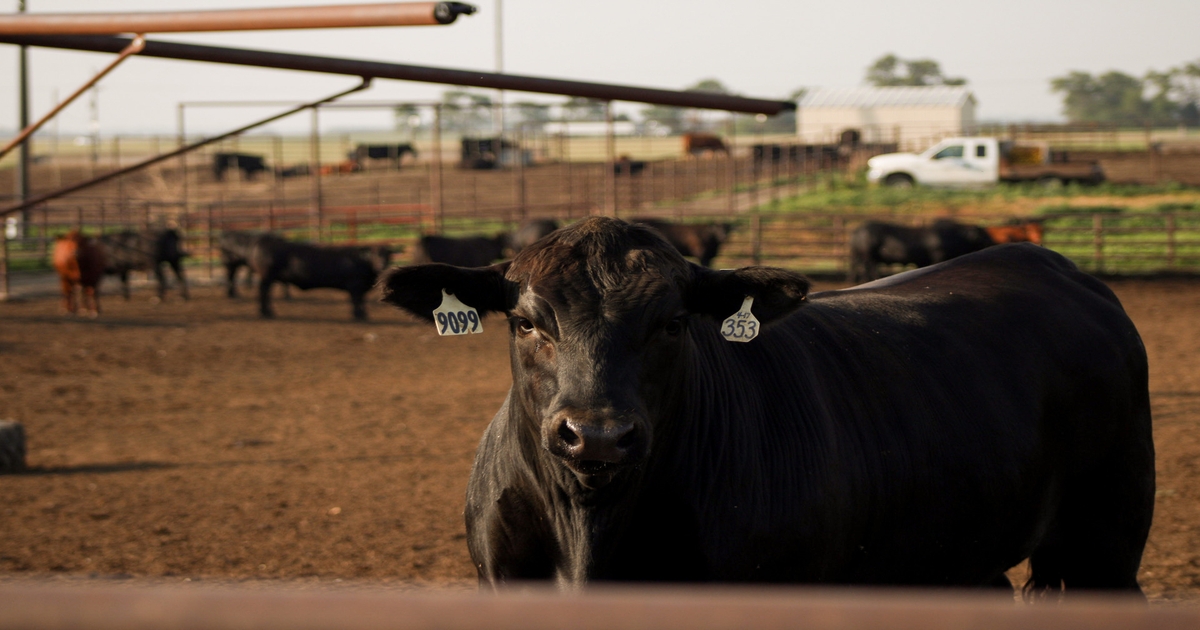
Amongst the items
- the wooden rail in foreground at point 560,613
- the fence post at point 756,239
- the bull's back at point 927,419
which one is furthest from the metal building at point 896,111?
the wooden rail in foreground at point 560,613

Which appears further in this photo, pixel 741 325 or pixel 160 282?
pixel 160 282

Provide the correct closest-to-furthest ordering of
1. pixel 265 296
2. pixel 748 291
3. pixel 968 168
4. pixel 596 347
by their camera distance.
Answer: pixel 596 347
pixel 748 291
pixel 265 296
pixel 968 168

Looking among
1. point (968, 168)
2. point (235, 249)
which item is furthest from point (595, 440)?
point (968, 168)

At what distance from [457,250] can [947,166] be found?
16.4m

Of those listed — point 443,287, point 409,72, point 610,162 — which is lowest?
point 443,287

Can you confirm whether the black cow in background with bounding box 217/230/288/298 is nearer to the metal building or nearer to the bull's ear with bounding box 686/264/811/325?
the bull's ear with bounding box 686/264/811/325

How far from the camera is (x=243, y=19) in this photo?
329 cm

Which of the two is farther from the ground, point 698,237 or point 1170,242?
point 698,237

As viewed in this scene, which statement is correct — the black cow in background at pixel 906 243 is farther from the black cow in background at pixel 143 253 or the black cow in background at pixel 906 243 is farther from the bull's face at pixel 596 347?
the bull's face at pixel 596 347

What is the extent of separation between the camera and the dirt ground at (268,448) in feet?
17.1

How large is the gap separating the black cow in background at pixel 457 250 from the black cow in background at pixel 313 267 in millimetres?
1096

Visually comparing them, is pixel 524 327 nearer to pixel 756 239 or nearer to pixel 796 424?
pixel 796 424

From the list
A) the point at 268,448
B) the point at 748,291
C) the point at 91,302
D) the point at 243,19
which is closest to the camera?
the point at 748,291

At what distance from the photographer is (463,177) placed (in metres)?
38.3
